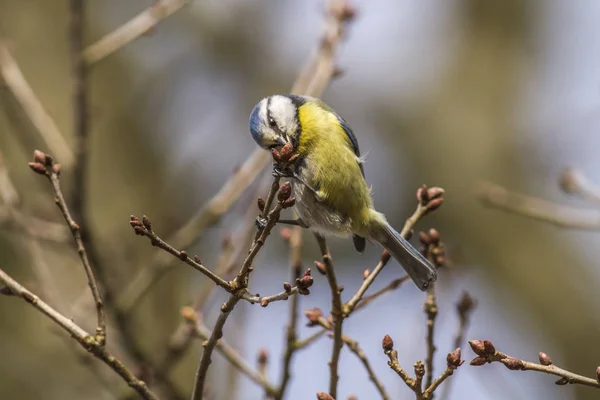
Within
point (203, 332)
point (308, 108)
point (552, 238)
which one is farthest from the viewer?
point (552, 238)

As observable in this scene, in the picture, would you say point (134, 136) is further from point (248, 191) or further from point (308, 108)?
point (308, 108)

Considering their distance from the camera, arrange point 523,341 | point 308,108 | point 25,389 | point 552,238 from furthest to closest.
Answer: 1. point 552,238
2. point 523,341
3. point 25,389
4. point 308,108

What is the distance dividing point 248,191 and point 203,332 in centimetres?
120

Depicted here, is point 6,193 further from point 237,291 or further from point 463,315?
point 463,315

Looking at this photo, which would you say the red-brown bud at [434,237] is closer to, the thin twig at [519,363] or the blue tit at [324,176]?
the blue tit at [324,176]

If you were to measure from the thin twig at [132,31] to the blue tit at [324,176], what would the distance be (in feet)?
2.07

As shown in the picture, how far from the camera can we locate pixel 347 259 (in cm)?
718

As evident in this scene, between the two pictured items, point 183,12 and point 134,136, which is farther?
point 183,12

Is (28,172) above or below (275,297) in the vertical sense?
above

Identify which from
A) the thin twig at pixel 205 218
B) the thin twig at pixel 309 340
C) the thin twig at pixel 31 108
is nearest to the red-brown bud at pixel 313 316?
the thin twig at pixel 309 340

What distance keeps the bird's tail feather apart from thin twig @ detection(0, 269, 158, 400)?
3.10 feet

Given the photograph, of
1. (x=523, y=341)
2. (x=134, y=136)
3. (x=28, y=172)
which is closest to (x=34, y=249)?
(x=28, y=172)

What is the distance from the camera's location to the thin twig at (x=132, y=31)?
2.88m

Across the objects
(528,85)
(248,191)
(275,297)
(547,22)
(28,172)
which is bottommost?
(275,297)
